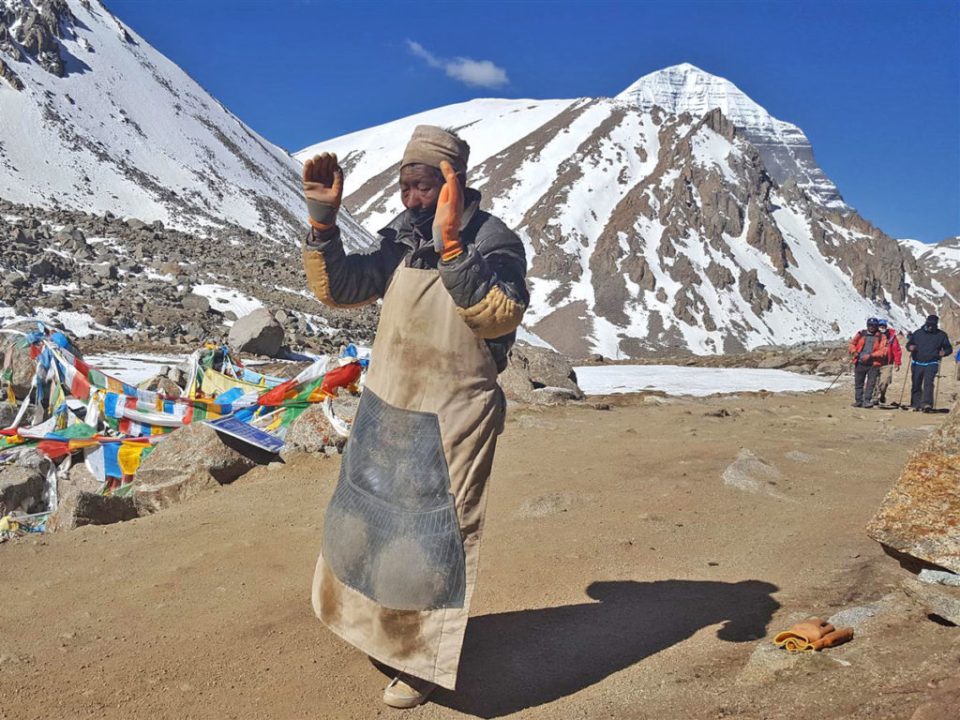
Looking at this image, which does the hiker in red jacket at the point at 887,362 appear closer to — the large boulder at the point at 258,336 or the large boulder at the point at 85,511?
the large boulder at the point at 85,511

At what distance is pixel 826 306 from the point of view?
309 feet

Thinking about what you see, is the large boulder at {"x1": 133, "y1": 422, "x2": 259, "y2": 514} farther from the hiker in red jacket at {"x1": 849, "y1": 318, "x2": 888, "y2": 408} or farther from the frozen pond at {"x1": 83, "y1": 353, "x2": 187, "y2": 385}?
the hiker in red jacket at {"x1": 849, "y1": 318, "x2": 888, "y2": 408}

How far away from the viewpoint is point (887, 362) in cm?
1288

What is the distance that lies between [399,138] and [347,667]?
174m

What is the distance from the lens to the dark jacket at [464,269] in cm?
285

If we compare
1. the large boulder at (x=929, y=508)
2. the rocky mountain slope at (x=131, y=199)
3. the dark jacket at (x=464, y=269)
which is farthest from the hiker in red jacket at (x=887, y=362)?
the rocky mountain slope at (x=131, y=199)

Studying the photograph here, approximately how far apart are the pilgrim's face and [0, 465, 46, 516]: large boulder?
507 cm

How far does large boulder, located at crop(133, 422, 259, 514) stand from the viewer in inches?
268

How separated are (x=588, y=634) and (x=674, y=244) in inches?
3625

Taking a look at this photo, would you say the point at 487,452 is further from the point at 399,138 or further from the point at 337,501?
the point at 399,138

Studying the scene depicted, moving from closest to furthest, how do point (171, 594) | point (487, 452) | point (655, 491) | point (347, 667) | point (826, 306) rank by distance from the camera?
1. point (487, 452)
2. point (347, 667)
3. point (171, 594)
4. point (655, 491)
5. point (826, 306)

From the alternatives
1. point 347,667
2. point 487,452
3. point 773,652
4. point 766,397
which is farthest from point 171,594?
point 766,397

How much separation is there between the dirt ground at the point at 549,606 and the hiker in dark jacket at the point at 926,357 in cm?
581

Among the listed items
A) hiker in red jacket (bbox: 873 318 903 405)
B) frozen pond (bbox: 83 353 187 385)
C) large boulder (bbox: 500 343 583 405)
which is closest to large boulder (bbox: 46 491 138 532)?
large boulder (bbox: 500 343 583 405)
